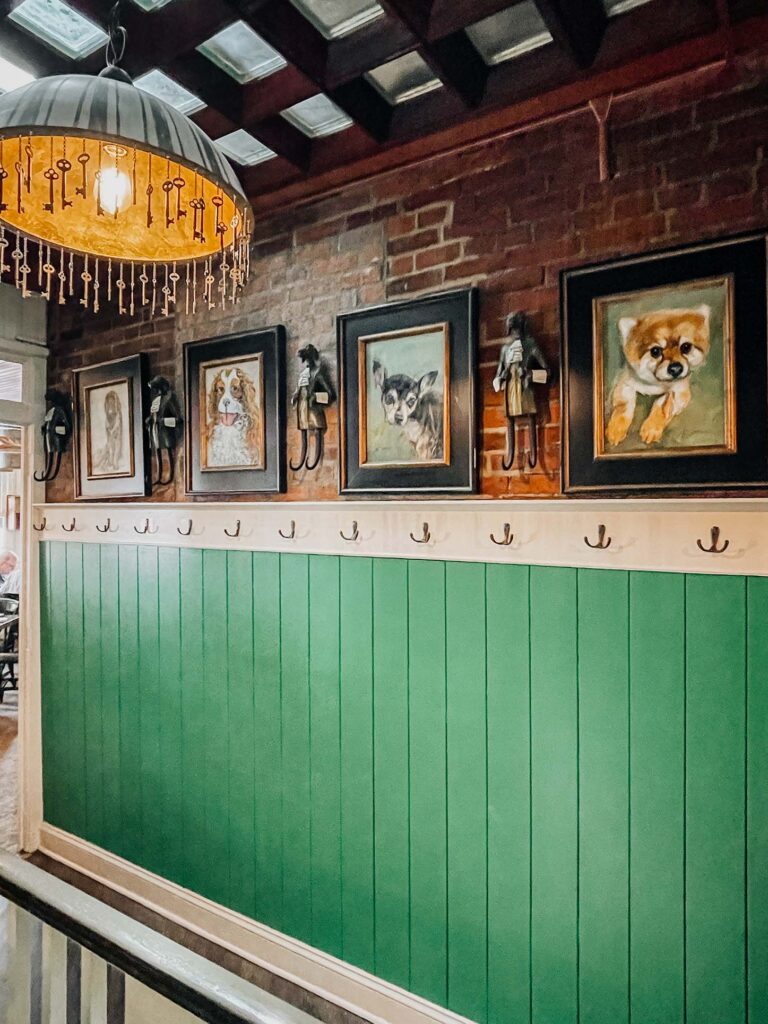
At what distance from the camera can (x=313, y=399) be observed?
2268mm

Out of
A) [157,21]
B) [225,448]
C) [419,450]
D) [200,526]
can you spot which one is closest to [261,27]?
[157,21]

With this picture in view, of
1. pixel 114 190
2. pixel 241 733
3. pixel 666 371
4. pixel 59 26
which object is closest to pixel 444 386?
pixel 666 371

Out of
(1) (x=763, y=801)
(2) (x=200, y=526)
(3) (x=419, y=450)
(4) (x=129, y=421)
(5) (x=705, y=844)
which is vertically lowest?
(5) (x=705, y=844)

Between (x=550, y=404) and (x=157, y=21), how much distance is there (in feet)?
4.61

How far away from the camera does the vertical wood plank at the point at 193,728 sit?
2.56 m

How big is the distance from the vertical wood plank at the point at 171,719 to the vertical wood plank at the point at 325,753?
0.68m

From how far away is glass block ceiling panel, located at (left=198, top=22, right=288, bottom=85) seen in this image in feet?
5.52

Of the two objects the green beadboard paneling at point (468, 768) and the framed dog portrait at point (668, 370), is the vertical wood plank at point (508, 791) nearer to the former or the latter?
the green beadboard paneling at point (468, 768)

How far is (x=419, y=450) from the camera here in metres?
2.08

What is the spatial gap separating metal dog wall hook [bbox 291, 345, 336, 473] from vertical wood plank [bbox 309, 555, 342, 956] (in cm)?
41

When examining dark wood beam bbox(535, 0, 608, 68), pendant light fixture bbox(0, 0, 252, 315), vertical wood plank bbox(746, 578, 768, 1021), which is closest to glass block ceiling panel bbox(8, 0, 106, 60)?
pendant light fixture bbox(0, 0, 252, 315)

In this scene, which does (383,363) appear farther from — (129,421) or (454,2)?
(129,421)

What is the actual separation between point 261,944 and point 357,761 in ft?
2.83

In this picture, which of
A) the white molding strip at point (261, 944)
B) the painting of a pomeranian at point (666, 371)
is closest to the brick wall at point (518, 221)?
the painting of a pomeranian at point (666, 371)
